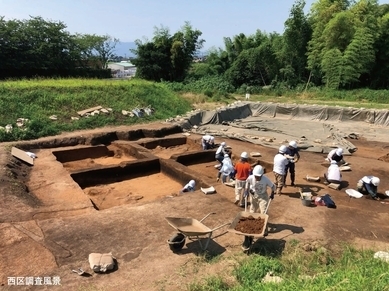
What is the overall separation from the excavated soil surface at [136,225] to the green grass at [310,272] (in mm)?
349

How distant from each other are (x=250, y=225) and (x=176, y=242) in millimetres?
1367

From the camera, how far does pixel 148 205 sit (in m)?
8.15

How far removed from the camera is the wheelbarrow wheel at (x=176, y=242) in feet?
19.8

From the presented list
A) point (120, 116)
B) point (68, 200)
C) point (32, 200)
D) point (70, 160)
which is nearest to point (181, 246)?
point (68, 200)

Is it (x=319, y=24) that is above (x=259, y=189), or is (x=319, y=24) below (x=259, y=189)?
above

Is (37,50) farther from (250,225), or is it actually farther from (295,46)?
(250,225)

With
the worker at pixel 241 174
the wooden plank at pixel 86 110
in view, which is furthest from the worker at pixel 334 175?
the wooden plank at pixel 86 110

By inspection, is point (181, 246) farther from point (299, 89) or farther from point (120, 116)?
point (299, 89)

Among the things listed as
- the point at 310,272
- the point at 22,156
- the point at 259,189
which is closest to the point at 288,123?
the point at 22,156

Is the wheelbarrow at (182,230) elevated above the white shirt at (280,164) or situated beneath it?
situated beneath

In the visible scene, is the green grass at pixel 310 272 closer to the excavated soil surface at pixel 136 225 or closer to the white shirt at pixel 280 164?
the excavated soil surface at pixel 136 225

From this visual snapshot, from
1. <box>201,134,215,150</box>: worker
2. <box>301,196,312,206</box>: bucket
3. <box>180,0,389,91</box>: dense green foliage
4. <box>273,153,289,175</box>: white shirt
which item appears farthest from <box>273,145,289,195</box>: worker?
<box>180,0,389,91</box>: dense green foliage

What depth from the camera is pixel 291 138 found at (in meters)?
16.5

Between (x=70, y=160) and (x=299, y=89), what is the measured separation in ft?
74.3
